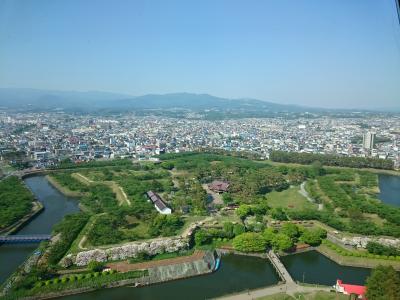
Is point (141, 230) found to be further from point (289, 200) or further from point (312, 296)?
point (289, 200)

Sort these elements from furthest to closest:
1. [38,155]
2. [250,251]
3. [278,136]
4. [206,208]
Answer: [278,136] < [38,155] < [206,208] < [250,251]

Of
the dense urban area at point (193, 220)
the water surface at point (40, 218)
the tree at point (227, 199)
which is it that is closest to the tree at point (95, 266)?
the dense urban area at point (193, 220)

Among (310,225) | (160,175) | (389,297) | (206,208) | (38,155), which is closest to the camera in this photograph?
(389,297)

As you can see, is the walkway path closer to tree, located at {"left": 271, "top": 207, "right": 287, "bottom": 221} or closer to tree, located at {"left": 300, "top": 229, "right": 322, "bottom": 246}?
tree, located at {"left": 300, "top": 229, "right": 322, "bottom": 246}

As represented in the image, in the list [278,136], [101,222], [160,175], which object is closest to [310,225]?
[101,222]

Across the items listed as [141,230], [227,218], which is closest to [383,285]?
[227,218]

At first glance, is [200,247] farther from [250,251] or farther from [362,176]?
[362,176]
